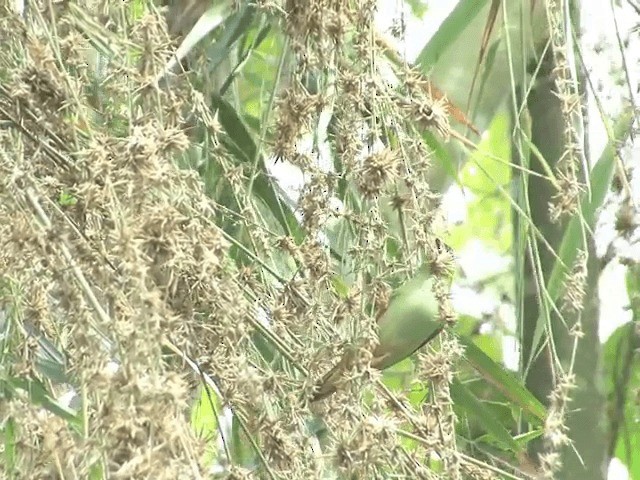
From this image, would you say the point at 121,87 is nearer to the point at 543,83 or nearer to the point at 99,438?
the point at 99,438

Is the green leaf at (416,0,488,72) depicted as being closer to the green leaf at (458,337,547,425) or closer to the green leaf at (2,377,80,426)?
the green leaf at (458,337,547,425)

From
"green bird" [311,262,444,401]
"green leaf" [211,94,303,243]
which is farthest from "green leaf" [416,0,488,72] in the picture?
"green bird" [311,262,444,401]

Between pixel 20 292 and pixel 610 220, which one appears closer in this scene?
pixel 20 292

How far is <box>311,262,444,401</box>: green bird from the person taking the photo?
0.43 m

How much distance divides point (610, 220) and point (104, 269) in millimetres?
363

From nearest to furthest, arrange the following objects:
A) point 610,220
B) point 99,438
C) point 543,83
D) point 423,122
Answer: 1. point 99,438
2. point 423,122
3. point 610,220
4. point 543,83

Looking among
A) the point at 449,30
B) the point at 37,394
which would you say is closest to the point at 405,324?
the point at 37,394

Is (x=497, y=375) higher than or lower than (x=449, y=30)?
lower

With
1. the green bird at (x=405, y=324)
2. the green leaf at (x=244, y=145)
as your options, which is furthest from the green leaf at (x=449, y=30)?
the green bird at (x=405, y=324)

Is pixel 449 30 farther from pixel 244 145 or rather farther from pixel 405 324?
pixel 405 324

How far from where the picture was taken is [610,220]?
0.64m

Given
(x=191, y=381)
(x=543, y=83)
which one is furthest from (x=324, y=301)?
(x=543, y=83)

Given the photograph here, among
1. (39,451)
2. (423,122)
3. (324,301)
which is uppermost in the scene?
(423,122)

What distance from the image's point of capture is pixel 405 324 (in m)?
0.43
